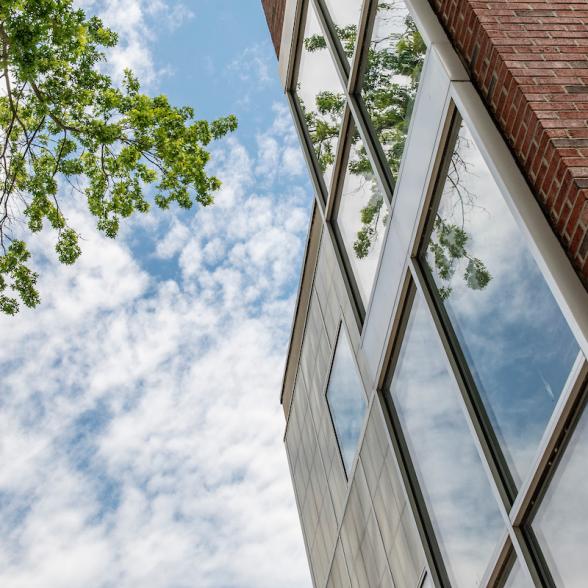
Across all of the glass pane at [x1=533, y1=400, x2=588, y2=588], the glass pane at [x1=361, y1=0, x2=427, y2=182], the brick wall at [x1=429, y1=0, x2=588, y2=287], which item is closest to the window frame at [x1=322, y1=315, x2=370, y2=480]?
the glass pane at [x1=361, y1=0, x2=427, y2=182]

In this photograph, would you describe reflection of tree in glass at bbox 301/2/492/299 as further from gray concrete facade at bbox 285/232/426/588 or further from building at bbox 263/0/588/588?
gray concrete facade at bbox 285/232/426/588

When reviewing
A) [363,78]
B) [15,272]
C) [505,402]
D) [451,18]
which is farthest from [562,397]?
[15,272]

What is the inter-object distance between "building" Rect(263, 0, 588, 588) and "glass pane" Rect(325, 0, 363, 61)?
48 mm

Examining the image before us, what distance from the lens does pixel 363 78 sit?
9367 millimetres

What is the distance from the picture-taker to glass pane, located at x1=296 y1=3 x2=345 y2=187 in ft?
34.9

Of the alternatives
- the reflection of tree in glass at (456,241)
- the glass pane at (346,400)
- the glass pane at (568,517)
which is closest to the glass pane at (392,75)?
the reflection of tree in glass at (456,241)

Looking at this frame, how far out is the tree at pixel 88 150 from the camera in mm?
15320

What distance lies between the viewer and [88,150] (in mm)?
16281

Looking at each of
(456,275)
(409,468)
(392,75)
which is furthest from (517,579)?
(392,75)

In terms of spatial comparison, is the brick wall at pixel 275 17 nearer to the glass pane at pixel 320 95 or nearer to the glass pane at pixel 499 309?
the glass pane at pixel 320 95

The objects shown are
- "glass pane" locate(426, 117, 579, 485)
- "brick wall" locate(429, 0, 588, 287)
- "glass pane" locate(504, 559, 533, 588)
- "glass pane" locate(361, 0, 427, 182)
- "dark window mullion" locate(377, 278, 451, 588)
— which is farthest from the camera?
"dark window mullion" locate(377, 278, 451, 588)

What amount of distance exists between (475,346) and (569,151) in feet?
7.00

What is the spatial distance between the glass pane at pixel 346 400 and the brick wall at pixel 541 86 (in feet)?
18.6

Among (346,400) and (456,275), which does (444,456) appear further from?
(346,400)
